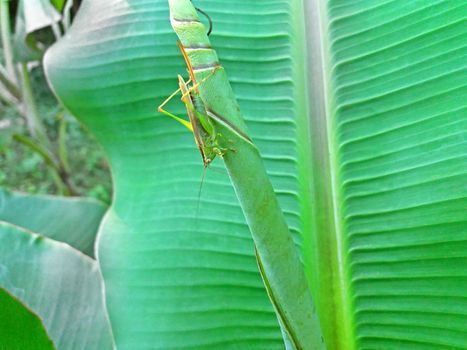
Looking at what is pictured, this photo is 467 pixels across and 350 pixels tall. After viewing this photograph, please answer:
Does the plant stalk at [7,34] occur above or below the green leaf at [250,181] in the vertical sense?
above

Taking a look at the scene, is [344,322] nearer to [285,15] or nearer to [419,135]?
[419,135]

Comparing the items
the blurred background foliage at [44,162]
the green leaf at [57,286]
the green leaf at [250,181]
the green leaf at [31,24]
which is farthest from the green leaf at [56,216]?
the blurred background foliage at [44,162]

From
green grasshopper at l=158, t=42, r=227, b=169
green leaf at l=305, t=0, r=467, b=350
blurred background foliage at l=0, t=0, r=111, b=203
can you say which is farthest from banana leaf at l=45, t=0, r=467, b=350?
blurred background foliage at l=0, t=0, r=111, b=203

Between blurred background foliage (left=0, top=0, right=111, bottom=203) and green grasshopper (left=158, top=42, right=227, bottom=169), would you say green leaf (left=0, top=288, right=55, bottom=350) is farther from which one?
blurred background foliage (left=0, top=0, right=111, bottom=203)

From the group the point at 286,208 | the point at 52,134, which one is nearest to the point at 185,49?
the point at 286,208

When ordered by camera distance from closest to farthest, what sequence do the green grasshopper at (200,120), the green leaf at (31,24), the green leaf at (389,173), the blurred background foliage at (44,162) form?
the green grasshopper at (200,120) < the green leaf at (389,173) < the green leaf at (31,24) < the blurred background foliage at (44,162)

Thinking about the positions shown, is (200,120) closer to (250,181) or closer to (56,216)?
(250,181)

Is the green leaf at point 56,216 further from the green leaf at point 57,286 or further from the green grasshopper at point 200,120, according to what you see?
the green grasshopper at point 200,120
